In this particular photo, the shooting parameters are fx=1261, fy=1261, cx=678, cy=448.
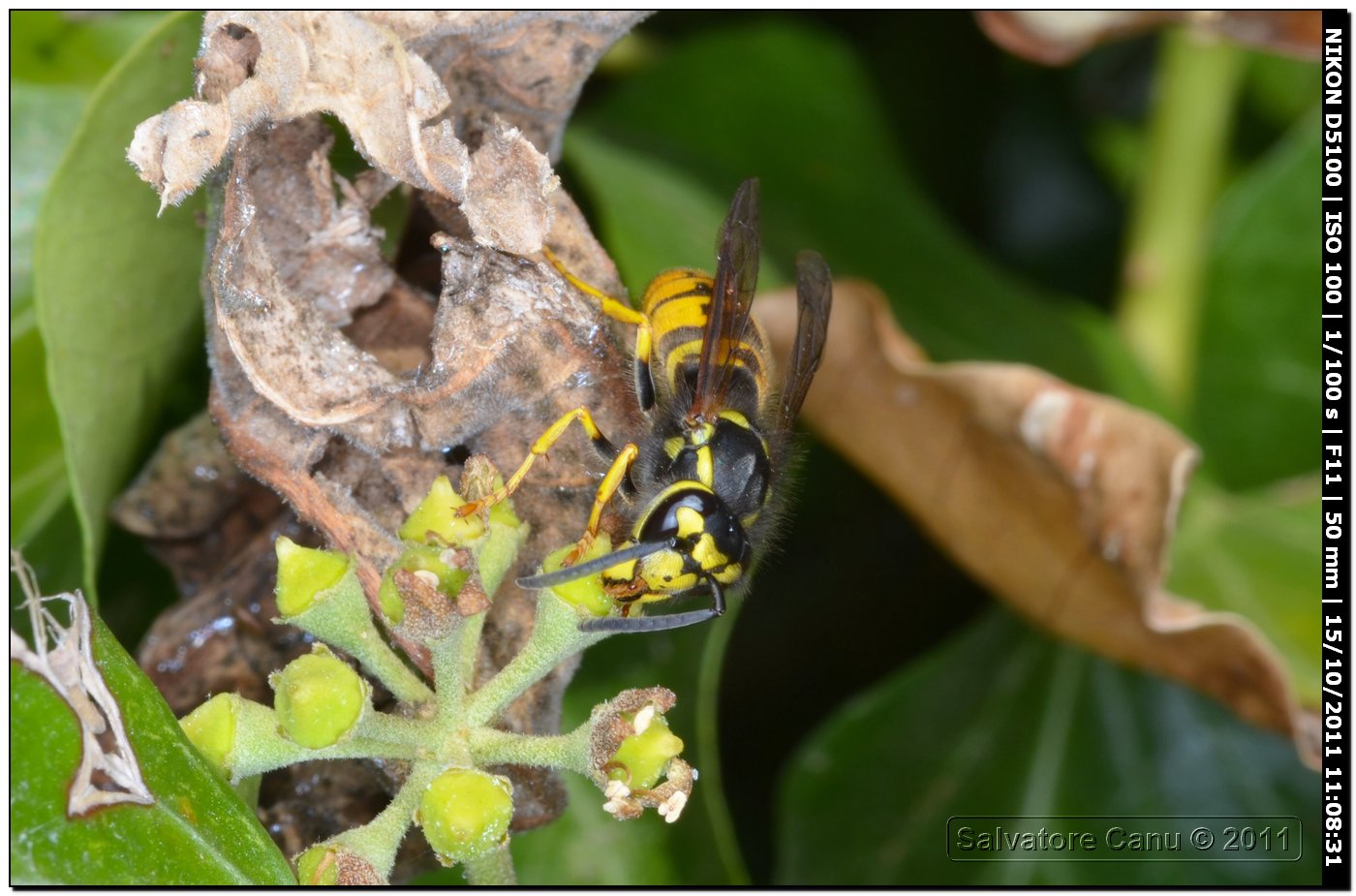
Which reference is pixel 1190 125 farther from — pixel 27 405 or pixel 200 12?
pixel 27 405

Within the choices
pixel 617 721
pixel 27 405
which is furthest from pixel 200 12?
pixel 617 721

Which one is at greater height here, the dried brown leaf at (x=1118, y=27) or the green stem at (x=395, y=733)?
the dried brown leaf at (x=1118, y=27)

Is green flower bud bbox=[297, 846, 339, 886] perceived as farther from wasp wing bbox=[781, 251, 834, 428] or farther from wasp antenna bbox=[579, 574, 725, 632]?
wasp wing bbox=[781, 251, 834, 428]

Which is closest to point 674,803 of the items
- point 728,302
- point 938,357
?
point 728,302

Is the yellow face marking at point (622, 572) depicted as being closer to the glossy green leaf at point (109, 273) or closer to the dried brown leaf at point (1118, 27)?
the glossy green leaf at point (109, 273)

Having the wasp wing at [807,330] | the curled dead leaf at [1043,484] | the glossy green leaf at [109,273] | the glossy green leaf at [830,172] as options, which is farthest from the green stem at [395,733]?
the glossy green leaf at [830,172]

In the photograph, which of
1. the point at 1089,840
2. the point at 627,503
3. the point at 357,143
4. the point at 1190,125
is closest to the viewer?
the point at 357,143

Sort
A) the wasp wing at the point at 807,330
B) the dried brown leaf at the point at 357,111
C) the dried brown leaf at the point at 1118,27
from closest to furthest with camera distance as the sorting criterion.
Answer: the dried brown leaf at the point at 357,111, the wasp wing at the point at 807,330, the dried brown leaf at the point at 1118,27
